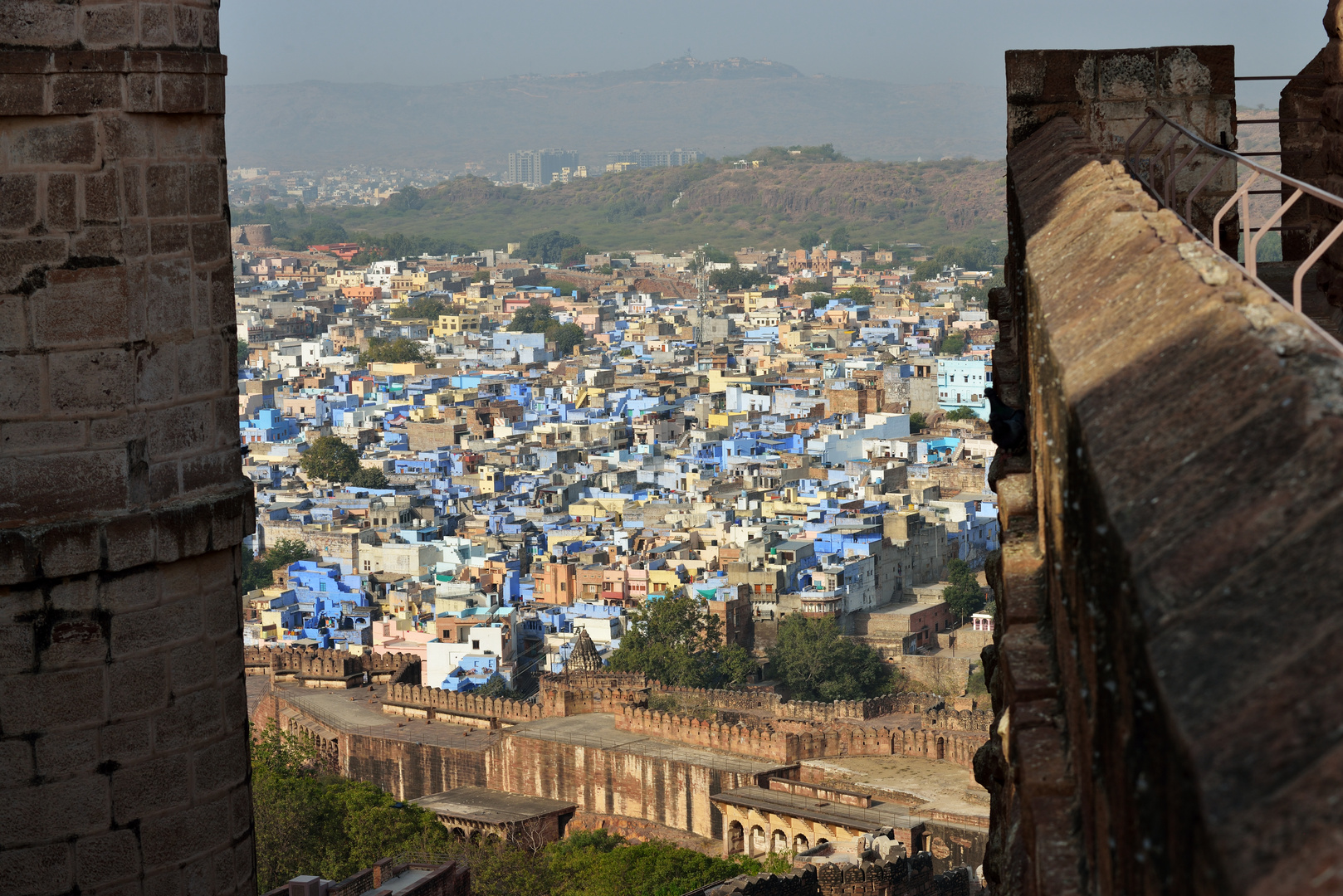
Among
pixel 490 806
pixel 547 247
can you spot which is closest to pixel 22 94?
pixel 490 806

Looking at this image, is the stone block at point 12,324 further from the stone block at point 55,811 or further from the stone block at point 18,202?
the stone block at point 55,811

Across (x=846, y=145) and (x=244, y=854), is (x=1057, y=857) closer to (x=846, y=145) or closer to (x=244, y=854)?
(x=244, y=854)

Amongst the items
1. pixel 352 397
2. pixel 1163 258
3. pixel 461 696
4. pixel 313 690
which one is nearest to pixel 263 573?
pixel 313 690

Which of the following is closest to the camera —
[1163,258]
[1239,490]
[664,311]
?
[1239,490]

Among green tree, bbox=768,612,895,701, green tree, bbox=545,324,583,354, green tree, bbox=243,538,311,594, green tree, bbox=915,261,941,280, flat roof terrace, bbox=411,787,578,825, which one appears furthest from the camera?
green tree, bbox=915,261,941,280

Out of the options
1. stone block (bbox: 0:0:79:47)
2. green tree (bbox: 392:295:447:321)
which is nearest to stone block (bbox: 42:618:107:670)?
stone block (bbox: 0:0:79:47)

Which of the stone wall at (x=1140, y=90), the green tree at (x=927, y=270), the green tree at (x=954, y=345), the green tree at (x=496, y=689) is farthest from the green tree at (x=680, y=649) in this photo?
the green tree at (x=927, y=270)

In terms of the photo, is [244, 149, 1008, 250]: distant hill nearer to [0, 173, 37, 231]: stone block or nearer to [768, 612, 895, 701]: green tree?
[768, 612, 895, 701]: green tree
